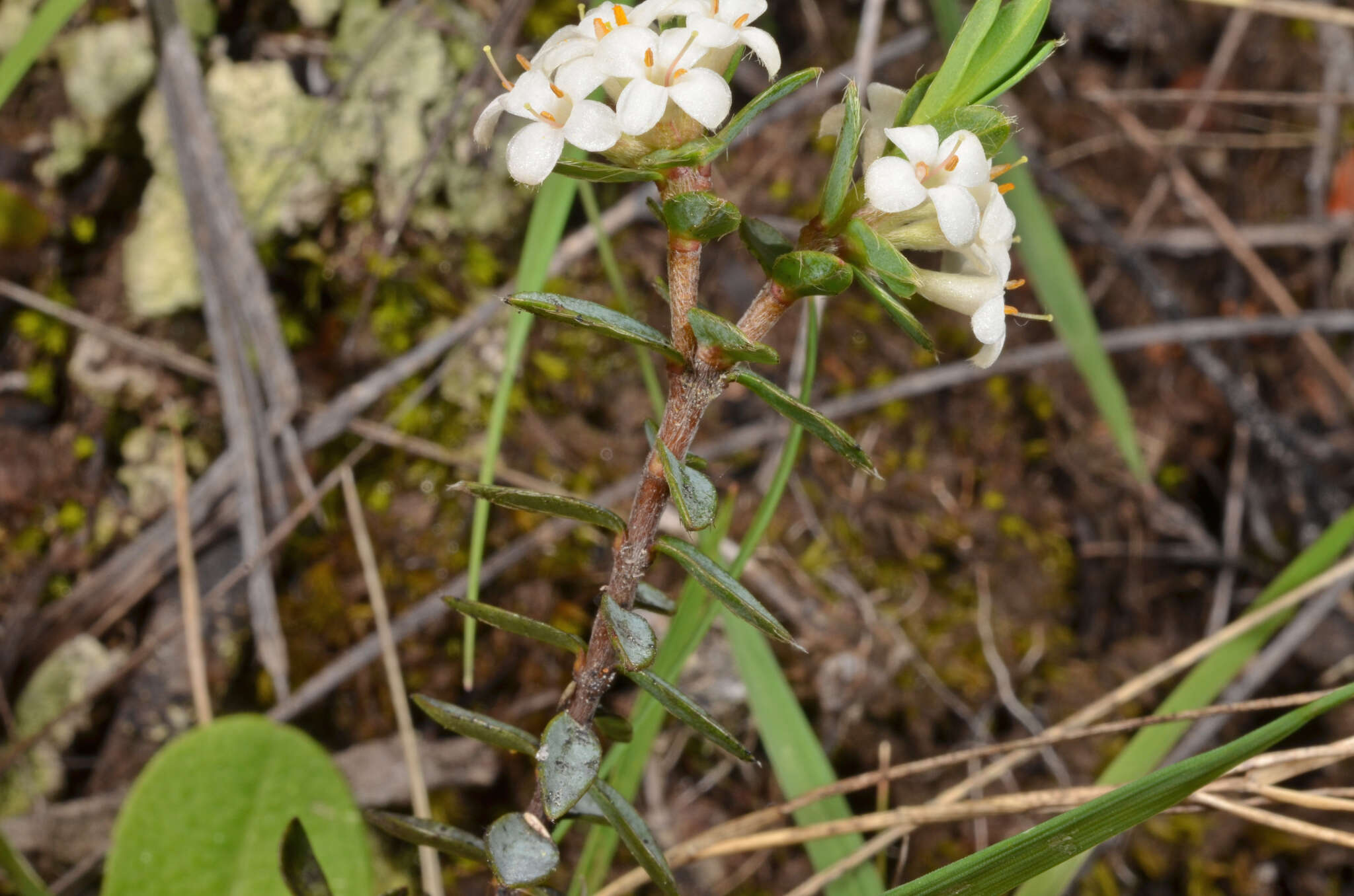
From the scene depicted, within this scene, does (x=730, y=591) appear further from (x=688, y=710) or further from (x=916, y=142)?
(x=916, y=142)

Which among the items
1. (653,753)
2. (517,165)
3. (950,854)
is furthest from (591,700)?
(950,854)

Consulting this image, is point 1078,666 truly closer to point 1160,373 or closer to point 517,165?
point 1160,373

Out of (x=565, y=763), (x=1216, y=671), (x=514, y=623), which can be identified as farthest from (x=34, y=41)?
(x=1216, y=671)

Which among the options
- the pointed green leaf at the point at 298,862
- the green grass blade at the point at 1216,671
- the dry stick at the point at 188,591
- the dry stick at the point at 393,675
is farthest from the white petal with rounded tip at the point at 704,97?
the dry stick at the point at 188,591

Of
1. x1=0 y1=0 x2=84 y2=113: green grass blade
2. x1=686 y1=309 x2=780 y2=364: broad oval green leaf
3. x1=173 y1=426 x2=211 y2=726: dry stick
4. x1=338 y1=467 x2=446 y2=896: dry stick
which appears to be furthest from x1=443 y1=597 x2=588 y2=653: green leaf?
x1=0 y1=0 x2=84 y2=113: green grass blade

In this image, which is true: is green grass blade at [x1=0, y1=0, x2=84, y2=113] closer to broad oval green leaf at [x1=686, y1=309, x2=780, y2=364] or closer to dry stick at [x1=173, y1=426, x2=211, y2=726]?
dry stick at [x1=173, y1=426, x2=211, y2=726]
